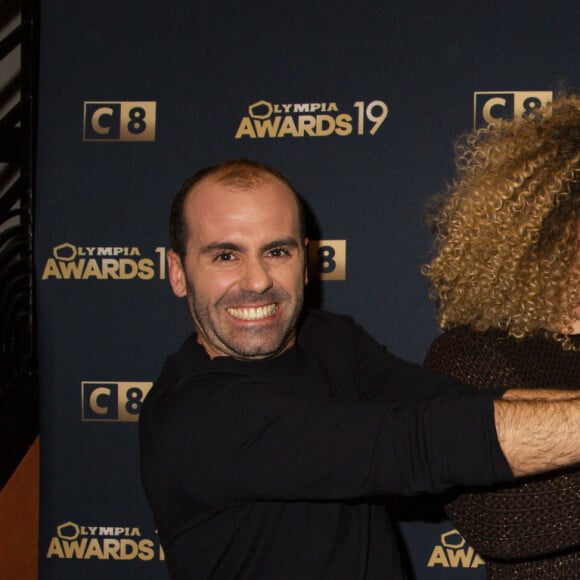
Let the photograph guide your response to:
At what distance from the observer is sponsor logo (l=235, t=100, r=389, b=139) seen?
2.26 m

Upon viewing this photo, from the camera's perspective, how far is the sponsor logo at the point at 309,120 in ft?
7.42

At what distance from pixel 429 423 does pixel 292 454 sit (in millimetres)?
217

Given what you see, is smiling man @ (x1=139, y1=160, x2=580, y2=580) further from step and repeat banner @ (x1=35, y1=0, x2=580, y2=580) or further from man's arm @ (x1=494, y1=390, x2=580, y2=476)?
step and repeat banner @ (x1=35, y1=0, x2=580, y2=580)

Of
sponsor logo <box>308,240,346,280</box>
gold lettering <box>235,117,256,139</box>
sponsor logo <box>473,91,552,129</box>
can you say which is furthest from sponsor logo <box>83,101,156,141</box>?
sponsor logo <box>473,91,552,129</box>

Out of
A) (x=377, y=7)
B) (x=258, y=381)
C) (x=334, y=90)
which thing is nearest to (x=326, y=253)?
(x=334, y=90)

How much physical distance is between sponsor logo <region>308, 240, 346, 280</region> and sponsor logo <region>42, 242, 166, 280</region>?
0.49m

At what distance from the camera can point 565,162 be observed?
140cm

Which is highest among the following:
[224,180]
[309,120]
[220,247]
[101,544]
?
[309,120]

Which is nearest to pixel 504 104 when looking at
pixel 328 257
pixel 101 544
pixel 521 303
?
pixel 328 257

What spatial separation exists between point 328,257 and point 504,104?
73 centimetres

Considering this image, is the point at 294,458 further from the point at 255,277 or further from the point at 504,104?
the point at 504,104

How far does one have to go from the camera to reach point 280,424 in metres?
1.12

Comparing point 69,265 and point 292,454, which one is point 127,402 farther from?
point 292,454

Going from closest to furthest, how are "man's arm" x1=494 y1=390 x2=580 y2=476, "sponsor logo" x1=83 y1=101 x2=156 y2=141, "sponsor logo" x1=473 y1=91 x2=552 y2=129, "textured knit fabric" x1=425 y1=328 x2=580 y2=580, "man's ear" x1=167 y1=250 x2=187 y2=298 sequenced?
"man's arm" x1=494 y1=390 x2=580 y2=476 → "textured knit fabric" x1=425 y1=328 x2=580 y2=580 → "man's ear" x1=167 y1=250 x2=187 y2=298 → "sponsor logo" x1=473 y1=91 x2=552 y2=129 → "sponsor logo" x1=83 y1=101 x2=156 y2=141
